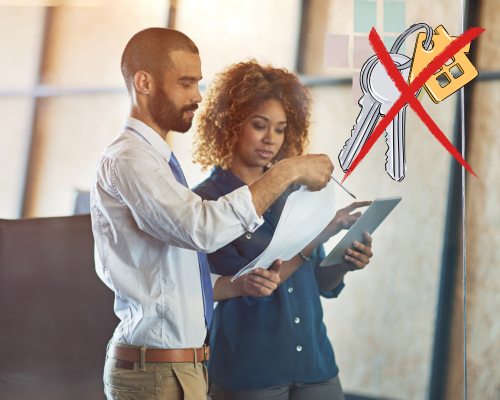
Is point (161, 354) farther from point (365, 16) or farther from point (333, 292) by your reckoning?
point (365, 16)

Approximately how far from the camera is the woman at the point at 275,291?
1.86 m

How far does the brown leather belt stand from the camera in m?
1.61

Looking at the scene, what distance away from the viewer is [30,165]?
8.52 feet

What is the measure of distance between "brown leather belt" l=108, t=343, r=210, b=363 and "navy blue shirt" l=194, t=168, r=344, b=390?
0.77 ft

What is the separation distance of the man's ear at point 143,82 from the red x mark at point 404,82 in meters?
0.54

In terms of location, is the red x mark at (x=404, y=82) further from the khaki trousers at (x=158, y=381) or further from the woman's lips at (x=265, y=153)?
the khaki trousers at (x=158, y=381)

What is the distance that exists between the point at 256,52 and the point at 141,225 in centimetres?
74

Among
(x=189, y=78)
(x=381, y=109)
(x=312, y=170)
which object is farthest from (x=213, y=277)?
(x=381, y=109)

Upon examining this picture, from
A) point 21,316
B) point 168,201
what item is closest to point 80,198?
point 21,316

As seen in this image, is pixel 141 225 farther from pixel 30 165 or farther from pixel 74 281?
pixel 30 165

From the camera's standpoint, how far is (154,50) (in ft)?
5.60

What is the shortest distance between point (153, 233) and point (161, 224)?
0.15 ft

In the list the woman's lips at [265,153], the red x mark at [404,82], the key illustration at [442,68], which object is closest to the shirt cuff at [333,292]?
the red x mark at [404,82]

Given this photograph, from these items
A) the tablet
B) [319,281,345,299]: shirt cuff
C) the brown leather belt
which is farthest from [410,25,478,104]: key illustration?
the brown leather belt
